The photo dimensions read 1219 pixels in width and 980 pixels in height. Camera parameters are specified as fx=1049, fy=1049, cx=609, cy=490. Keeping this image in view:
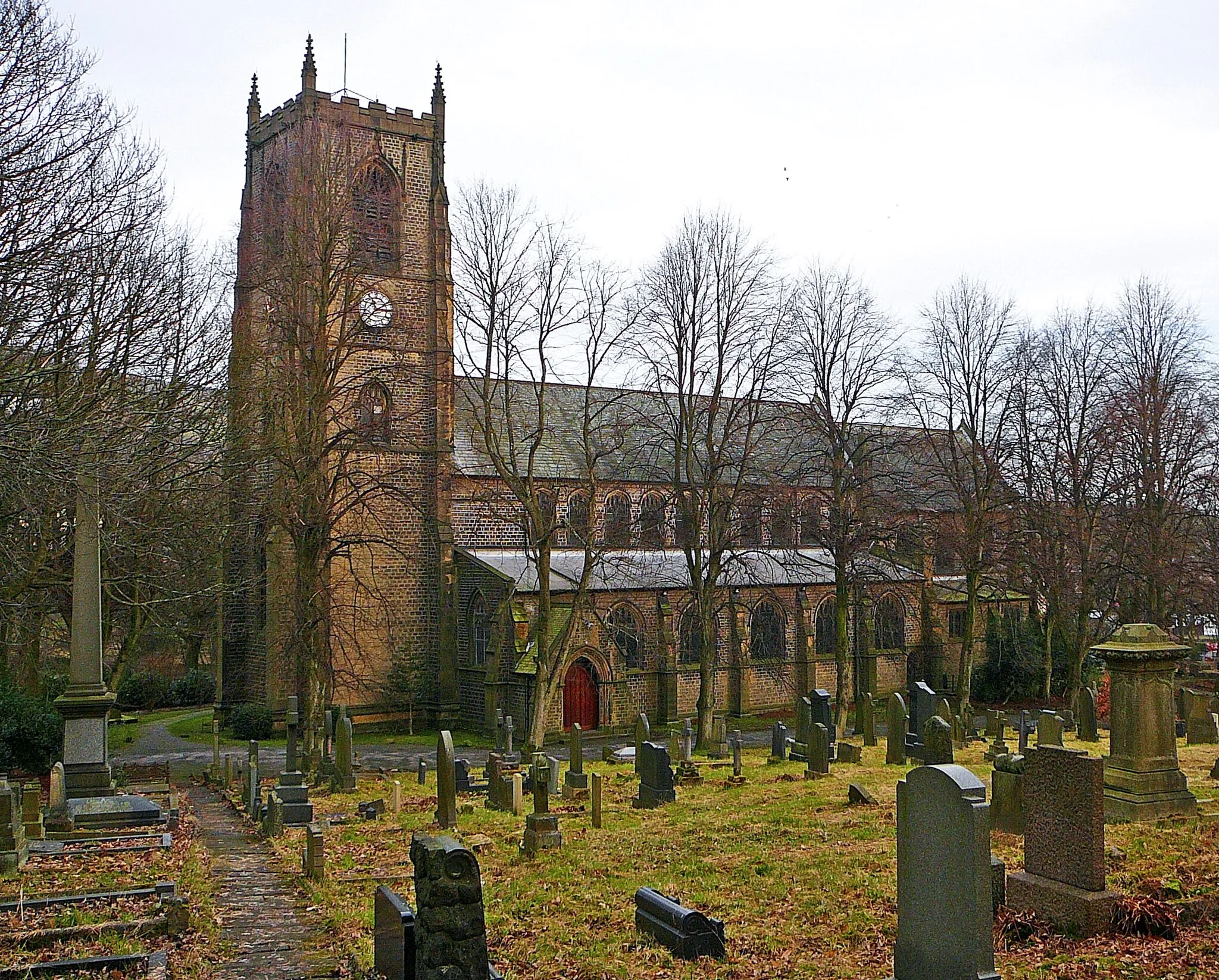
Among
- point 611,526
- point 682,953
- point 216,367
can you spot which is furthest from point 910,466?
point 682,953

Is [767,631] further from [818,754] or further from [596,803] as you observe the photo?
[596,803]

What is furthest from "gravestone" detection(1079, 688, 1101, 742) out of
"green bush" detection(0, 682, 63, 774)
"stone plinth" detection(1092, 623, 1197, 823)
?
"green bush" detection(0, 682, 63, 774)

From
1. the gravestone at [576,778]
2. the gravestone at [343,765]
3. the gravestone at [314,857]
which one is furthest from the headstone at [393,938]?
the gravestone at [343,765]

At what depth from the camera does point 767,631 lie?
35844 millimetres

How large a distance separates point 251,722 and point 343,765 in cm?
982

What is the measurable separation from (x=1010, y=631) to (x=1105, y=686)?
6.41 meters

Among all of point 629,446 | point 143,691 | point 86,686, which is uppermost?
point 629,446

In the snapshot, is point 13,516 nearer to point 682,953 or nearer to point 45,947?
point 45,947

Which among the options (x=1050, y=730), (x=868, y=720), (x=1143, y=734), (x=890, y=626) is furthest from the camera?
(x=890, y=626)

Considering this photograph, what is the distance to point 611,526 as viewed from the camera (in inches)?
1277

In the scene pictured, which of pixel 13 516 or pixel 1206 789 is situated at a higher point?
pixel 13 516

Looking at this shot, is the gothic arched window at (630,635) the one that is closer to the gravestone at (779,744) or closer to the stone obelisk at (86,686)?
the gravestone at (779,744)

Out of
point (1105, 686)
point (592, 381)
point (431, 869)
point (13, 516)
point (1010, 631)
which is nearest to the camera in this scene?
point (431, 869)

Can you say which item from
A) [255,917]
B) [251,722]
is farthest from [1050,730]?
[251,722]
